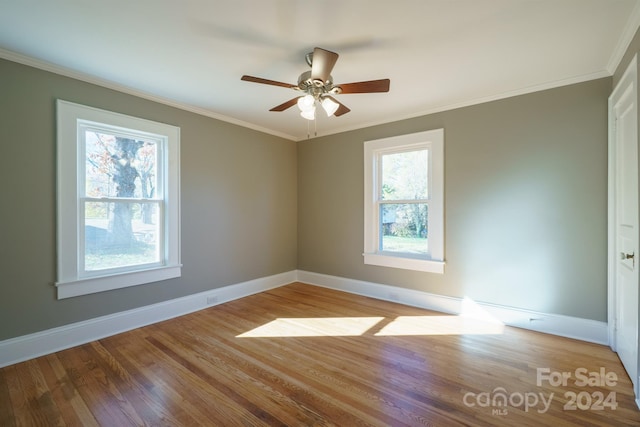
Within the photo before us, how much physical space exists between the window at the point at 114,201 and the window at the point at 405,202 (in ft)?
8.68

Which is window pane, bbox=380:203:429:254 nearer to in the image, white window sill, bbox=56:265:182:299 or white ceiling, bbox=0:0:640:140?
white ceiling, bbox=0:0:640:140

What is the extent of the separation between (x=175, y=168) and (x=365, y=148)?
8.54ft

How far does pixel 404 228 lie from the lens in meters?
3.93

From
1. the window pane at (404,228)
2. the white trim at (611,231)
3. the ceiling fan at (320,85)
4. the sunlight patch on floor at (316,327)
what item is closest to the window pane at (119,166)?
the ceiling fan at (320,85)

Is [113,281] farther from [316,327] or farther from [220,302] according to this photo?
[316,327]

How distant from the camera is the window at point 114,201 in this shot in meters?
2.59

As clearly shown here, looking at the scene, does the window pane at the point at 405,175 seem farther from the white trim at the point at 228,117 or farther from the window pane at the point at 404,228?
the white trim at the point at 228,117

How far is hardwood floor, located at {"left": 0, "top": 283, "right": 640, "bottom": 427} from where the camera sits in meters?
1.75

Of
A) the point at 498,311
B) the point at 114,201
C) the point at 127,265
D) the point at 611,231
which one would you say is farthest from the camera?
the point at 498,311

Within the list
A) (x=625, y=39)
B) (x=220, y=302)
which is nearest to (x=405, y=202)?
(x=625, y=39)

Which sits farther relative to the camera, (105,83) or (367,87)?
(105,83)

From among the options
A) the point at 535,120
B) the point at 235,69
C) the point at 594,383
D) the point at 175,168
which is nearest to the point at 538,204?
the point at 535,120

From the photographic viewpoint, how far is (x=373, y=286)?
13.5ft

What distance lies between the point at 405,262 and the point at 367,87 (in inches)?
98.8
